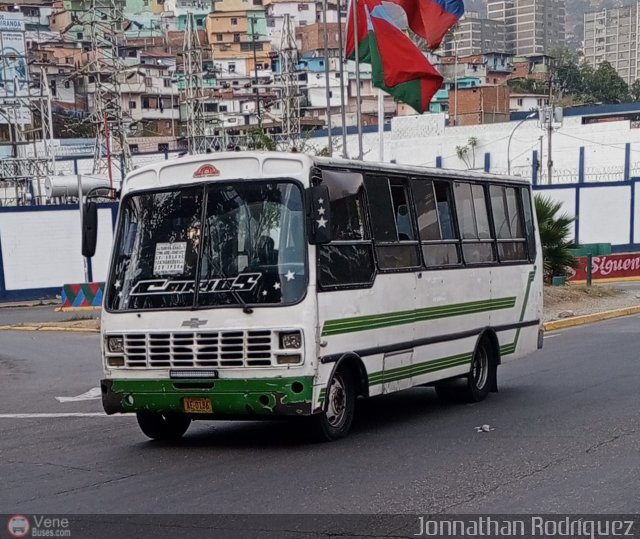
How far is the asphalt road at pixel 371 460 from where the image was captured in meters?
7.68

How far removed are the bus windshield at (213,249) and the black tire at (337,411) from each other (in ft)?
3.58

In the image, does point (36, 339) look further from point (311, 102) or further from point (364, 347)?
point (311, 102)

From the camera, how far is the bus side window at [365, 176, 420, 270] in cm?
1092

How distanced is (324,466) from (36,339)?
54.2ft

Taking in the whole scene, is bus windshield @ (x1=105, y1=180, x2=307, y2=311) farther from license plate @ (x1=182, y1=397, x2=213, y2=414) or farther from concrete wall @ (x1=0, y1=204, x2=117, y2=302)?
concrete wall @ (x1=0, y1=204, x2=117, y2=302)

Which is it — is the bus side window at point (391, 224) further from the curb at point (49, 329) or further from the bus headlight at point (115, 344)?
the curb at point (49, 329)

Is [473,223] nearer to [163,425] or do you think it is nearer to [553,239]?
[163,425]

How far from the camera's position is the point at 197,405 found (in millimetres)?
9758

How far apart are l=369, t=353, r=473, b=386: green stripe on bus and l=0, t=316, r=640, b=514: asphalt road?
1.74 ft

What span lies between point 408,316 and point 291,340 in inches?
86.8

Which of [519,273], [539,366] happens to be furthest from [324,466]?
[539,366]

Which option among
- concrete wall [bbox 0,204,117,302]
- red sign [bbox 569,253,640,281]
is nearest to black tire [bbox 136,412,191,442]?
concrete wall [bbox 0,204,117,302]

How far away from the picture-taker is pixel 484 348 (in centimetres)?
1341

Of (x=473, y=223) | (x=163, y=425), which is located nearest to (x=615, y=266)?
(x=473, y=223)
